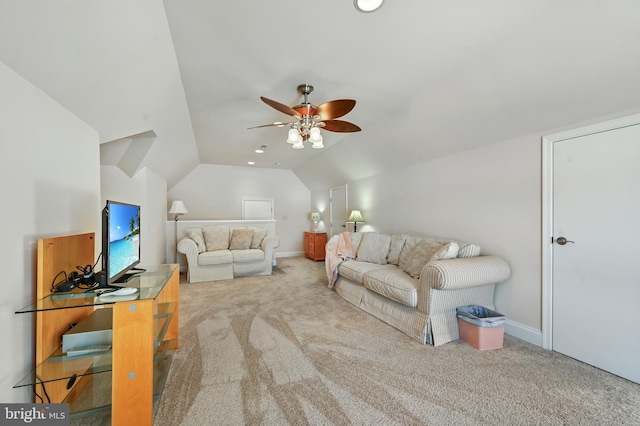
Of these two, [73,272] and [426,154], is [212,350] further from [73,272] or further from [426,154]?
[426,154]

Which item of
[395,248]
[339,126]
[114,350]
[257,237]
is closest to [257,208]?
[257,237]

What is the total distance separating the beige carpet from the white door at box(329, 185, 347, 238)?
3.27 metres

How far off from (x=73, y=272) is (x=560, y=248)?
358cm

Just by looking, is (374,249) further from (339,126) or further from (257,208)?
(257,208)

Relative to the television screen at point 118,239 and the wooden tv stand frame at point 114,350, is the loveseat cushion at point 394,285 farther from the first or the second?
the television screen at point 118,239

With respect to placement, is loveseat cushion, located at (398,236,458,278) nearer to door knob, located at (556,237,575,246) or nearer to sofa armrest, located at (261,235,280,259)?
door knob, located at (556,237,575,246)

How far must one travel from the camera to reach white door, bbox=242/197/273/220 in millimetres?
6797

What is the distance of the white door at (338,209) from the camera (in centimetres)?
580

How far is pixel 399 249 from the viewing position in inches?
136

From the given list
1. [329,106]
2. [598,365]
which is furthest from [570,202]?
[329,106]

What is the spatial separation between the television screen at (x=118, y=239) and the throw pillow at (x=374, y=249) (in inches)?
107

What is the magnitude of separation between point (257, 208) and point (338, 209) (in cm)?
229

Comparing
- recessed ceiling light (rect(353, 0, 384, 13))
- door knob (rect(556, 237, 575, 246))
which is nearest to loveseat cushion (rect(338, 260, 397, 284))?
door knob (rect(556, 237, 575, 246))

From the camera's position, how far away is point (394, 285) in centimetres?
261
